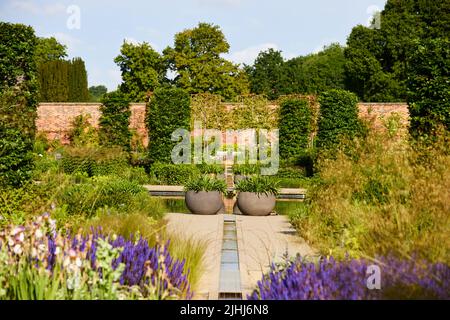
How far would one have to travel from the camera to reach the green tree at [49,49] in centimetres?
4516

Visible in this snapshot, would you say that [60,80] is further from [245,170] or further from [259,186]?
[259,186]

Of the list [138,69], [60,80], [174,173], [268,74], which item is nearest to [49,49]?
[138,69]

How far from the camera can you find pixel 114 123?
70.8 feet

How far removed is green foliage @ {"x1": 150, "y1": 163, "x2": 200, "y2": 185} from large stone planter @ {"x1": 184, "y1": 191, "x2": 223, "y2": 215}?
6.72 meters

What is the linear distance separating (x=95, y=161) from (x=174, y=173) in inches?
106

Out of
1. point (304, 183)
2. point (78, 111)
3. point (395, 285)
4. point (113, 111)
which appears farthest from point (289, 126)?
point (395, 285)

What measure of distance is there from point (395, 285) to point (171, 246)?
93.0 inches

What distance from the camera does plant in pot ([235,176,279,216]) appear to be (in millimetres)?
11055

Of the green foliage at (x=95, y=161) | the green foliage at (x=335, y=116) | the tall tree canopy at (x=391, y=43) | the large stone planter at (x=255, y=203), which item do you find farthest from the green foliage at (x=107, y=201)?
the tall tree canopy at (x=391, y=43)

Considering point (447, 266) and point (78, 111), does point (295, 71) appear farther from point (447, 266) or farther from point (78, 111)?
point (447, 266)

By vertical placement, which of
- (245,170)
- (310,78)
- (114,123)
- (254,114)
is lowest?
(245,170)

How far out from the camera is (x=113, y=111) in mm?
21719

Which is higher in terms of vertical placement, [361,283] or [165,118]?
[165,118]

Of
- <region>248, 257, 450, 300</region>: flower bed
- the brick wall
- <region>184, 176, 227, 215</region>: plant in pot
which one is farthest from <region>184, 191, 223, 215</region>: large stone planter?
the brick wall
